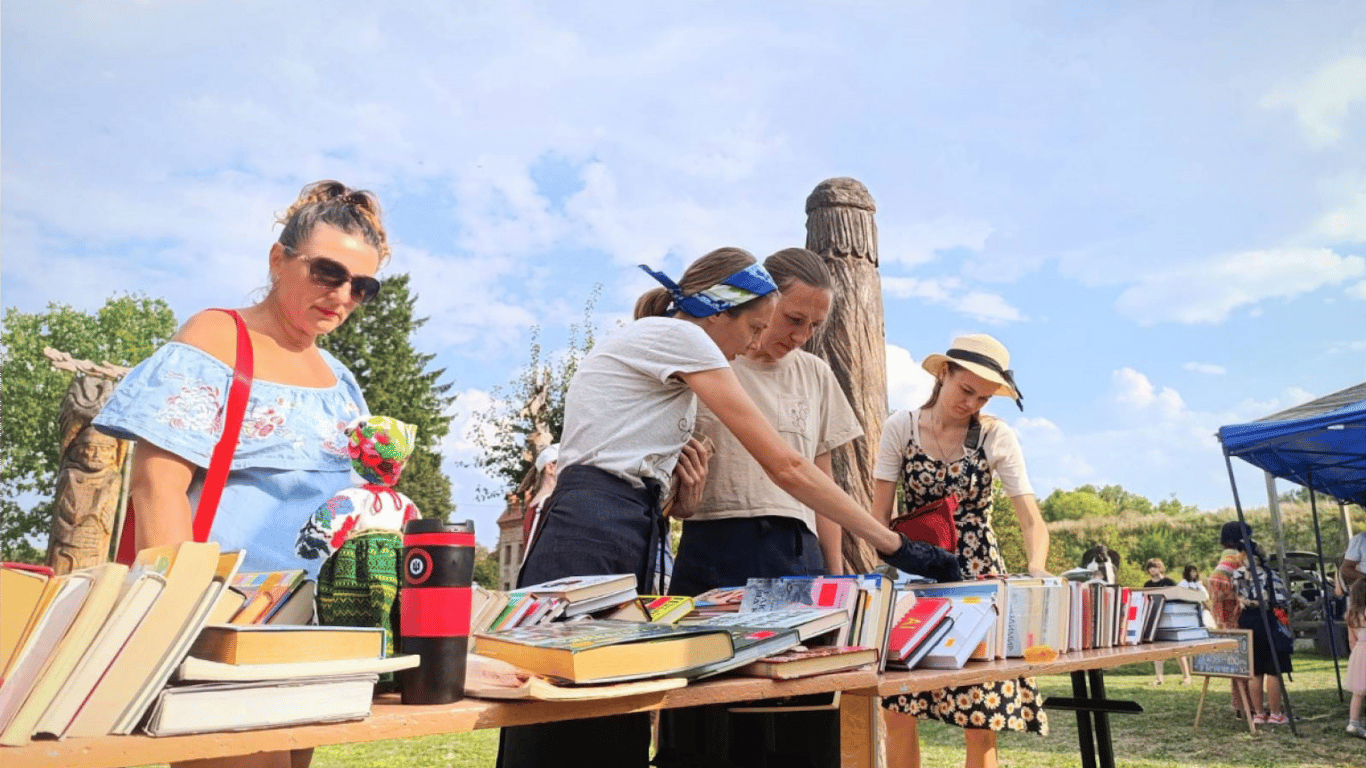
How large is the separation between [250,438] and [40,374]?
37.1 meters

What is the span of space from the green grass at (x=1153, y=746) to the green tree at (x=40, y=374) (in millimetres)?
29156

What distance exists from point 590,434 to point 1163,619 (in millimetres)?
2020

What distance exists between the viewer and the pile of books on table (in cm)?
106

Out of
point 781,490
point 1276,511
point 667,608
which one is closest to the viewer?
point 667,608

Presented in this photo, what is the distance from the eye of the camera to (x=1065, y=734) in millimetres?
8133

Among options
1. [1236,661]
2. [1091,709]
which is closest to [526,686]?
[1091,709]

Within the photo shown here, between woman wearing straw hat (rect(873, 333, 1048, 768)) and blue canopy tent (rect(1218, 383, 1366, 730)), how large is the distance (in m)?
5.78

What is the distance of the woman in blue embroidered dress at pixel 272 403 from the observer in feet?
5.99

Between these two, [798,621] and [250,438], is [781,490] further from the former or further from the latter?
[250,438]

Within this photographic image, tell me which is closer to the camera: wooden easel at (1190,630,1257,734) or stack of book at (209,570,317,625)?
stack of book at (209,570,317,625)

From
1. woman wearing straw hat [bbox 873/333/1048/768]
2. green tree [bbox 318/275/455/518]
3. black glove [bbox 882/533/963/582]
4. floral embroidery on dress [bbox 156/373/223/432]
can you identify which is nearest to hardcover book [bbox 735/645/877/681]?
black glove [bbox 882/533/963/582]

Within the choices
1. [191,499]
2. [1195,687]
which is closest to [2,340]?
[1195,687]

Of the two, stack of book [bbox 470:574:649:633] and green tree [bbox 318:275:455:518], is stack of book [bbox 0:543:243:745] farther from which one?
green tree [bbox 318:275:455:518]

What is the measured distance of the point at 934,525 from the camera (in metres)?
3.28
